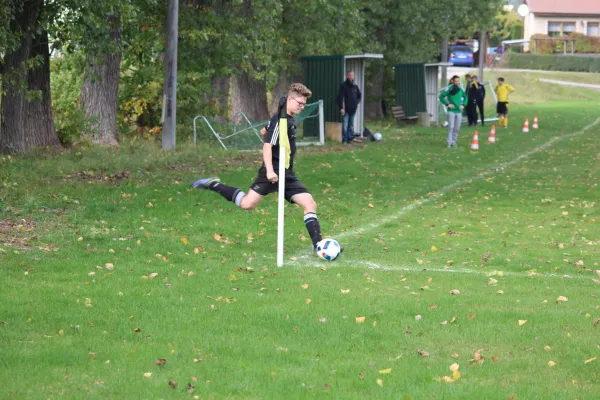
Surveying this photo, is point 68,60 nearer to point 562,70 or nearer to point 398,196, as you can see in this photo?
point 398,196

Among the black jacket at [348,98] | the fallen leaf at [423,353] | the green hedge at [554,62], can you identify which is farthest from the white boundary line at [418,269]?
the green hedge at [554,62]

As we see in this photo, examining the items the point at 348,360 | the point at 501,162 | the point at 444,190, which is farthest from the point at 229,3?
the point at 348,360

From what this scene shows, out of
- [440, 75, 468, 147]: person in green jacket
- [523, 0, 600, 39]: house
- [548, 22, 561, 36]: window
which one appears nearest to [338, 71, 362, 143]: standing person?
[440, 75, 468, 147]: person in green jacket

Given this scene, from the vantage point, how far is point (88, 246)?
10.5 m

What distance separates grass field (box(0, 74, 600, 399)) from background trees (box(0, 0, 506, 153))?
1827mm

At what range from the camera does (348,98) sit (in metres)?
26.7

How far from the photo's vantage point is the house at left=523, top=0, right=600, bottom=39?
88000 mm

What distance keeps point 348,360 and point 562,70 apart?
75.2 m

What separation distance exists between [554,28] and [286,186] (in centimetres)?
8431

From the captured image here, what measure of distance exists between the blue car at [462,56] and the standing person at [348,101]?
60019 millimetres

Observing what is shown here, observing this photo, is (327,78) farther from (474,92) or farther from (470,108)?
(470,108)

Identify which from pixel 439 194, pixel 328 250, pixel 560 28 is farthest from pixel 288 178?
pixel 560 28

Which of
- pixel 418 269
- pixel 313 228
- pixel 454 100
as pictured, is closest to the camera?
pixel 418 269

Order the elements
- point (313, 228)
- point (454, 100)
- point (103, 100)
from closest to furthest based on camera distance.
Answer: point (313, 228), point (103, 100), point (454, 100)
